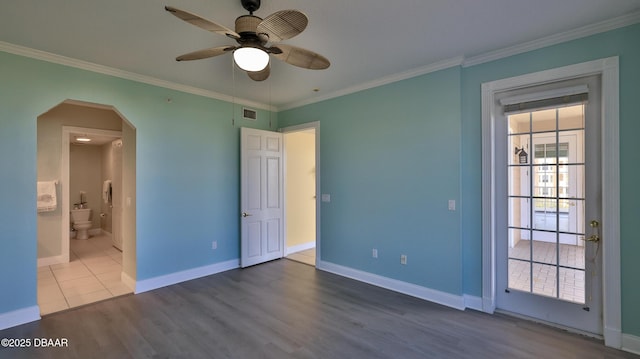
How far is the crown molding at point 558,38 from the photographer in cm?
240

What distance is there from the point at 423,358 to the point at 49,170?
19.8 feet

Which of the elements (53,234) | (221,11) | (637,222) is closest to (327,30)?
(221,11)

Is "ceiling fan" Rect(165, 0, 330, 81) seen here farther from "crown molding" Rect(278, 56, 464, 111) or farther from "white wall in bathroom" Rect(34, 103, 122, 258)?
"white wall in bathroom" Rect(34, 103, 122, 258)

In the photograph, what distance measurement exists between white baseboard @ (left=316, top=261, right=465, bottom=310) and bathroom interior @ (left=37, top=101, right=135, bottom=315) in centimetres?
270

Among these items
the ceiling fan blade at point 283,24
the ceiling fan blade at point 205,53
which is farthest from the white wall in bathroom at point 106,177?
the ceiling fan blade at point 283,24

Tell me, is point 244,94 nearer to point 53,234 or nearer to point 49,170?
point 49,170

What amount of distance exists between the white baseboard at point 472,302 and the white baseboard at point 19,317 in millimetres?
4410

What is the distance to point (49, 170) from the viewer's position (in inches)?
193

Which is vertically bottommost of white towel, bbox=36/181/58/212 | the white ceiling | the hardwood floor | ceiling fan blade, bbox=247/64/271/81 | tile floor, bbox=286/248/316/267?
the hardwood floor

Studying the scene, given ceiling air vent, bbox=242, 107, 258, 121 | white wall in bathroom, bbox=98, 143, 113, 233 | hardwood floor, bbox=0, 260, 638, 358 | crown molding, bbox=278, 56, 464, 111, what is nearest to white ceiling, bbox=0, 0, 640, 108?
crown molding, bbox=278, 56, 464, 111

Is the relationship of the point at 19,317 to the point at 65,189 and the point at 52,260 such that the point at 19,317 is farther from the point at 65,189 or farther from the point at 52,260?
the point at 65,189

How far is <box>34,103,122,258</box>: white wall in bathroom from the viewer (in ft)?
15.8

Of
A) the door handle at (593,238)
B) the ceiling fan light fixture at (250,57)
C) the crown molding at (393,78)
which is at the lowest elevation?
the door handle at (593,238)

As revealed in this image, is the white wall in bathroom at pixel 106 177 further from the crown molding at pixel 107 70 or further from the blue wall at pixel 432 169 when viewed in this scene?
the blue wall at pixel 432 169
